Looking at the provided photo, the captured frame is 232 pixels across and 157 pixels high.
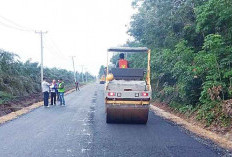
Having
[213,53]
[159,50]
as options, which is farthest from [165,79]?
[213,53]

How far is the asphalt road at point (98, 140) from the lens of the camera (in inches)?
257

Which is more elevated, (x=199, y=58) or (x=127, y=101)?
(x=199, y=58)

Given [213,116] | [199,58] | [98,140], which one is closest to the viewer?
[98,140]

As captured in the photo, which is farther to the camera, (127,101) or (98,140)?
(127,101)

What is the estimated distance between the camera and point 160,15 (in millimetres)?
19781

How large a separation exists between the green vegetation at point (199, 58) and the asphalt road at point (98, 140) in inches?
77.4

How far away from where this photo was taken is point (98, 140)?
25.3ft

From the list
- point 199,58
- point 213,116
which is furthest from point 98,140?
point 199,58

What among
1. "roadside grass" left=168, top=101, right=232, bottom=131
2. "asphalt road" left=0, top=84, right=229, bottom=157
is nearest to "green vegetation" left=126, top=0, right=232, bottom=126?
"roadside grass" left=168, top=101, right=232, bottom=131

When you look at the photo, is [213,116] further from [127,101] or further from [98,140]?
[98,140]

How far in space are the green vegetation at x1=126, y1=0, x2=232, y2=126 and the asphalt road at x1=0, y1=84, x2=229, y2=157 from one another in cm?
197

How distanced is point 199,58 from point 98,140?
19.7 ft

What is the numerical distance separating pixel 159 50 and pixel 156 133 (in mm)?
13026

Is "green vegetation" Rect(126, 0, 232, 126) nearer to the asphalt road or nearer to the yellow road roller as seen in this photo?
the asphalt road
